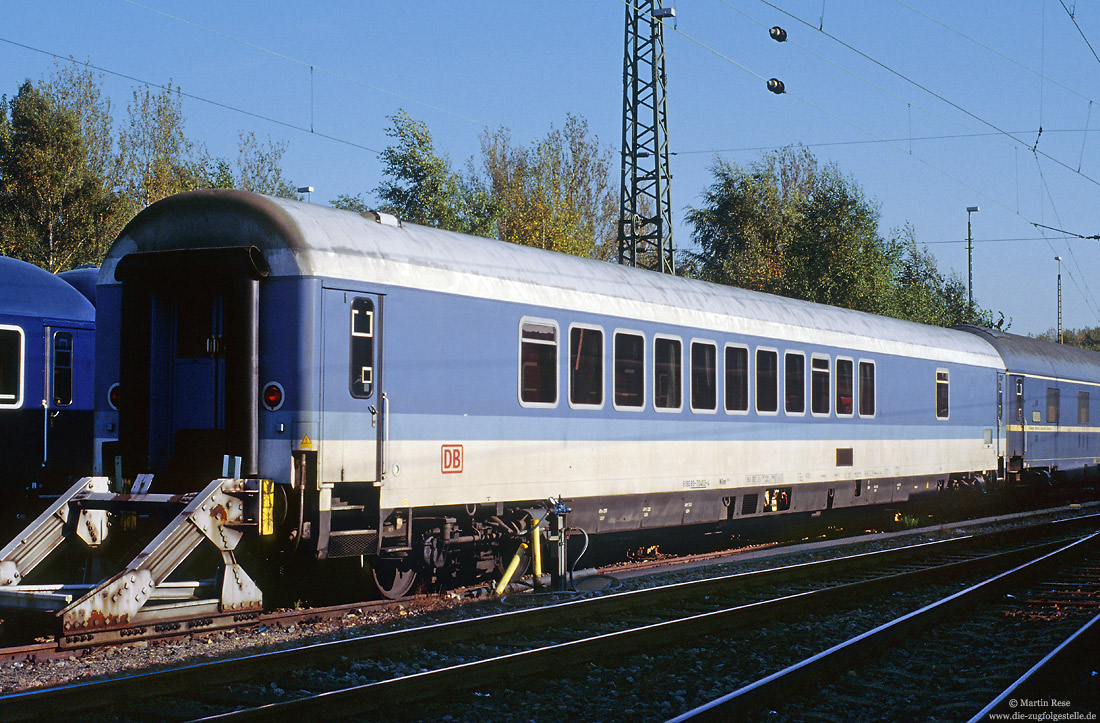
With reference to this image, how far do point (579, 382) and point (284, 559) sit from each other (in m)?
4.06

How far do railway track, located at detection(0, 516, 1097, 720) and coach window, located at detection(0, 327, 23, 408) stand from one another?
7320 millimetres

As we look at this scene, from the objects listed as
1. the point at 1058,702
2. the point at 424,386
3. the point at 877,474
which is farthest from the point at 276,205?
the point at 877,474

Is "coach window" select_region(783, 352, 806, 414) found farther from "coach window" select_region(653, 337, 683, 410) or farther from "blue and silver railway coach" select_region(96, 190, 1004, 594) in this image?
"coach window" select_region(653, 337, 683, 410)

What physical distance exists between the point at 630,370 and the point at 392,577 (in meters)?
3.96

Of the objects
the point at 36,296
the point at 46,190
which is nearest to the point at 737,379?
the point at 36,296

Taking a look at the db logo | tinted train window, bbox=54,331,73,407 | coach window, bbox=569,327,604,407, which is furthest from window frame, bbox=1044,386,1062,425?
tinted train window, bbox=54,331,73,407

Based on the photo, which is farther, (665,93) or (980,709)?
(665,93)

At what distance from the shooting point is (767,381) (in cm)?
1595

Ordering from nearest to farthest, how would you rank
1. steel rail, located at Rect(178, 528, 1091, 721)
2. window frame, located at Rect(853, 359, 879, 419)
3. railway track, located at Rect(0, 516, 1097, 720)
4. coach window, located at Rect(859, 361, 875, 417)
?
steel rail, located at Rect(178, 528, 1091, 721)
railway track, located at Rect(0, 516, 1097, 720)
window frame, located at Rect(853, 359, 879, 419)
coach window, located at Rect(859, 361, 875, 417)

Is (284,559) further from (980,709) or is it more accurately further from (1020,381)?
(1020,381)

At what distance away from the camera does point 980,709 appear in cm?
698

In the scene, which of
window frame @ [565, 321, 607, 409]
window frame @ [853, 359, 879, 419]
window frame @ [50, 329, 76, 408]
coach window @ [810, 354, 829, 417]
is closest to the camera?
window frame @ [565, 321, 607, 409]

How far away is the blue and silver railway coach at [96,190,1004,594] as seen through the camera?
9.56 metres

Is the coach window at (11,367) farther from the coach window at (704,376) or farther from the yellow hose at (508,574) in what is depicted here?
the coach window at (704,376)
